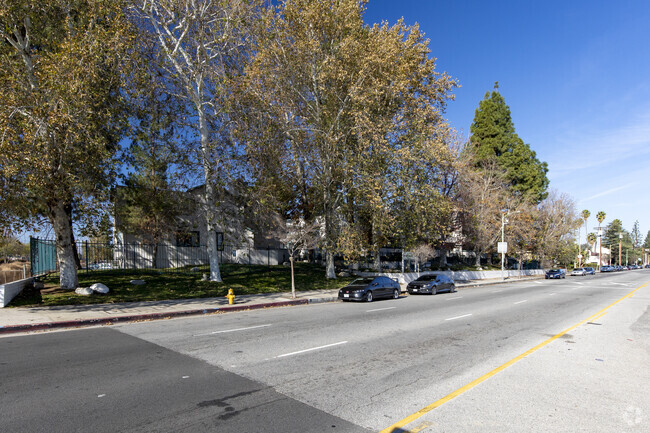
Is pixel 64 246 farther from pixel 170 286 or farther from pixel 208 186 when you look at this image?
pixel 208 186

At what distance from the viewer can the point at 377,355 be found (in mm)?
8086

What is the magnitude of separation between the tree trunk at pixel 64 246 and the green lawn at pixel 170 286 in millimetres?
624

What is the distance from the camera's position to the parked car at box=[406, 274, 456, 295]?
80.4 ft

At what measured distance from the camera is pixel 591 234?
97625mm

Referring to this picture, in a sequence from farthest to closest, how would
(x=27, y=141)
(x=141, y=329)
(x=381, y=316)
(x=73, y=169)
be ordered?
(x=73, y=169)
(x=381, y=316)
(x=27, y=141)
(x=141, y=329)

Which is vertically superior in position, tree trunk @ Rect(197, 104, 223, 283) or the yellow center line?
tree trunk @ Rect(197, 104, 223, 283)

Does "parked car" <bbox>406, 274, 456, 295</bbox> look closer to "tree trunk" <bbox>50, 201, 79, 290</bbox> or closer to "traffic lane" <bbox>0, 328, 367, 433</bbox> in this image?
"tree trunk" <bbox>50, 201, 79, 290</bbox>

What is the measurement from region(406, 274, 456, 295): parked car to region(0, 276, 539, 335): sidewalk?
27.5ft

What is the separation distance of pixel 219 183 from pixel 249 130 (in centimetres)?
358

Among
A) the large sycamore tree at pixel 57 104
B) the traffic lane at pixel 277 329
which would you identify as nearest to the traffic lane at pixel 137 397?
the traffic lane at pixel 277 329

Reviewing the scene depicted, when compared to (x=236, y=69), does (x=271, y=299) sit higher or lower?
lower

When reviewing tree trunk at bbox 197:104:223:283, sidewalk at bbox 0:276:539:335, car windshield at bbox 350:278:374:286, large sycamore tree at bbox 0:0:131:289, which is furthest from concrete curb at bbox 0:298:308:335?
tree trunk at bbox 197:104:223:283

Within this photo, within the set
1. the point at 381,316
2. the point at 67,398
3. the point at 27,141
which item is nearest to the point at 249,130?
the point at 27,141

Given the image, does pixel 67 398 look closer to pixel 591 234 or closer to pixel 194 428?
pixel 194 428
